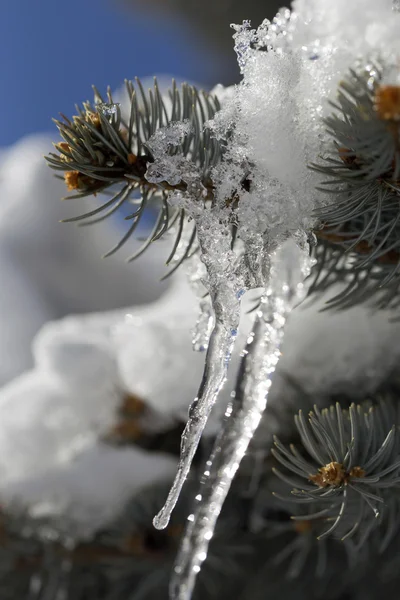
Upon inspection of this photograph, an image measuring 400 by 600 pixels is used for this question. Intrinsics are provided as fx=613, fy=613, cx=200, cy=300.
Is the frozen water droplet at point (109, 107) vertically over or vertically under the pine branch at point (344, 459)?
over

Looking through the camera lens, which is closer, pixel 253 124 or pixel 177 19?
pixel 253 124

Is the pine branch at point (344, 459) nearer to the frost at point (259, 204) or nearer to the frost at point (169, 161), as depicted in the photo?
the frost at point (259, 204)

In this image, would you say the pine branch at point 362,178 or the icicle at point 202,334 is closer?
the pine branch at point 362,178

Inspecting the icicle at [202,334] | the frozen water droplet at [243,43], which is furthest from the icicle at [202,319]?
the frozen water droplet at [243,43]

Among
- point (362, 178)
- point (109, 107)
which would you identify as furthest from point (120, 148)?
point (362, 178)

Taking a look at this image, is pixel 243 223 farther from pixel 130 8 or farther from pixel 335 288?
pixel 130 8

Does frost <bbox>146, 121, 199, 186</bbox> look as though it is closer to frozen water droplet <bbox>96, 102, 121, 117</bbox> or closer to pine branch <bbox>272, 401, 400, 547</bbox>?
frozen water droplet <bbox>96, 102, 121, 117</bbox>

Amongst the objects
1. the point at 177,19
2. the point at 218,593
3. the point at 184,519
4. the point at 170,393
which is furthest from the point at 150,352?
the point at 177,19

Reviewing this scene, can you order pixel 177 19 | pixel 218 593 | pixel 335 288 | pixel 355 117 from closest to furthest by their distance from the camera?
pixel 355 117, pixel 335 288, pixel 218 593, pixel 177 19

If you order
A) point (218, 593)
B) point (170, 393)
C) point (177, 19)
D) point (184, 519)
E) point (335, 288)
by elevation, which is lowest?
point (218, 593)

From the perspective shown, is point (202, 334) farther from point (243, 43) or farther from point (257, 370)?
point (243, 43)
